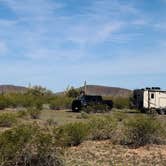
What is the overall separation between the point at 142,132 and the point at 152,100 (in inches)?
1373

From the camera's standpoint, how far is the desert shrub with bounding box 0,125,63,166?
14.6 m

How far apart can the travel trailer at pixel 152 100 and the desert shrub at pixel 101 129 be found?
1256 inches

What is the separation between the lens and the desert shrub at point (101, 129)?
22203 mm

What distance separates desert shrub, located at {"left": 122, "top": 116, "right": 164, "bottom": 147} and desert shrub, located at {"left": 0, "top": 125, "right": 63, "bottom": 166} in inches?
242

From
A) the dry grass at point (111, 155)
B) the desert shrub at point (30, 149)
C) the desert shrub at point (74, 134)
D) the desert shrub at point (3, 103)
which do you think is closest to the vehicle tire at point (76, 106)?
the desert shrub at point (3, 103)

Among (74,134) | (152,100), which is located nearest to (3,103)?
(152,100)

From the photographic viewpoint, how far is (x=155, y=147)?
785 inches

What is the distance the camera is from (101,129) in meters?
22.3

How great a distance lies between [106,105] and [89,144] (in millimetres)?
33566

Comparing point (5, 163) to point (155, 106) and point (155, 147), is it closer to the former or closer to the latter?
point (155, 147)

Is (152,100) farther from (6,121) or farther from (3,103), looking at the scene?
(6,121)

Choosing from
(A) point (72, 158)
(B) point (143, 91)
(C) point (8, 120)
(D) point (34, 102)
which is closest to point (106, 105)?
(B) point (143, 91)

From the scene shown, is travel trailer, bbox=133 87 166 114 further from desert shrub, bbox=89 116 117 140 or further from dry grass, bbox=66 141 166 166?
dry grass, bbox=66 141 166 166

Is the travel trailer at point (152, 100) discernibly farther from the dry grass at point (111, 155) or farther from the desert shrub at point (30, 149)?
the desert shrub at point (30, 149)
